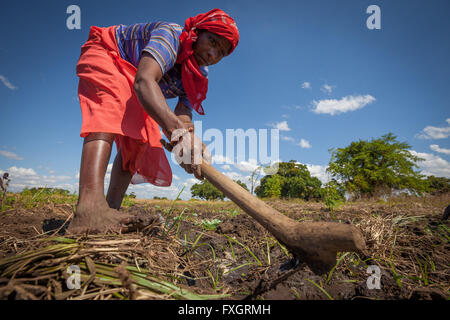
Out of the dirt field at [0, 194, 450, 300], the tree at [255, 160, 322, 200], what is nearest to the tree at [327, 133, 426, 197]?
the tree at [255, 160, 322, 200]

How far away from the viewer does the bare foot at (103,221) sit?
55.6 inches

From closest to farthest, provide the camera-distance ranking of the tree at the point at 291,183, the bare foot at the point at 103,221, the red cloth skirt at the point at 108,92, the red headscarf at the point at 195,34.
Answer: the bare foot at the point at 103,221 < the red cloth skirt at the point at 108,92 < the red headscarf at the point at 195,34 < the tree at the point at 291,183

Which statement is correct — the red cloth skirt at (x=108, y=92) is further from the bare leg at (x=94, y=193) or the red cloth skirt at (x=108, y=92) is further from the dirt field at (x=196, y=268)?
the dirt field at (x=196, y=268)

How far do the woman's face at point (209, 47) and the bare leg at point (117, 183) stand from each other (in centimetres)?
128

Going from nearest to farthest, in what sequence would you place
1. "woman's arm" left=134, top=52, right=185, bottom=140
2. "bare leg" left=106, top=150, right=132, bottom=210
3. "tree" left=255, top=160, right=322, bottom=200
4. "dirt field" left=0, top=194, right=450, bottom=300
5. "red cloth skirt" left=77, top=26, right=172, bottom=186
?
"dirt field" left=0, top=194, right=450, bottom=300 → "woman's arm" left=134, top=52, right=185, bottom=140 → "red cloth skirt" left=77, top=26, right=172, bottom=186 → "bare leg" left=106, top=150, right=132, bottom=210 → "tree" left=255, top=160, right=322, bottom=200

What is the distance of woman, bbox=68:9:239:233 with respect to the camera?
5.04 feet

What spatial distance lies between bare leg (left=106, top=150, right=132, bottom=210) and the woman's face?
128 centimetres

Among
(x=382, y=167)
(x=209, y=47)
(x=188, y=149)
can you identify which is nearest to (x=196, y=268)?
(x=188, y=149)

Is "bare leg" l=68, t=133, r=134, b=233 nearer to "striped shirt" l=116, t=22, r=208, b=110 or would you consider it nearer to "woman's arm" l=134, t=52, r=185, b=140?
"woman's arm" l=134, t=52, r=185, b=140

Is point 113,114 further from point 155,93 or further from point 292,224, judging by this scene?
point 292,224

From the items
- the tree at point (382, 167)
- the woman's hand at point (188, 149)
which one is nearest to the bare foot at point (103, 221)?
the woman's hand at point (188, 149)

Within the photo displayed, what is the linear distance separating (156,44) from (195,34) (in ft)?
1.57

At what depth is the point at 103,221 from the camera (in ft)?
4.78

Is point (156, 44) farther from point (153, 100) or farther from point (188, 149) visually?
point (188, 149)
